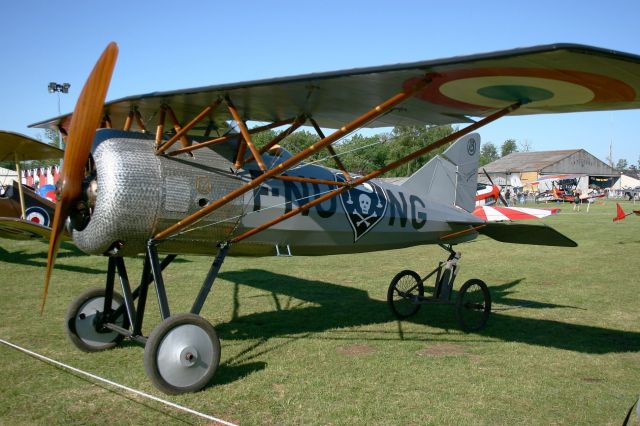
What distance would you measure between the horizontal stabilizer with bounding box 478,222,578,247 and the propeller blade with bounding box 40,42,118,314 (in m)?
5.54

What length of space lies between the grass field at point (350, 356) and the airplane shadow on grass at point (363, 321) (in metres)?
0.03

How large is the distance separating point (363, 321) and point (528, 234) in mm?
2782

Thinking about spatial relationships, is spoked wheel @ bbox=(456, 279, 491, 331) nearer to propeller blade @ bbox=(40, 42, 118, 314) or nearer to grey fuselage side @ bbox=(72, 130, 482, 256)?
grey fuselage side @ bbox=(72, 130, 482, 256)

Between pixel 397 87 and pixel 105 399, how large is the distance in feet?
13.5

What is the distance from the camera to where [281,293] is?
10.5 meters

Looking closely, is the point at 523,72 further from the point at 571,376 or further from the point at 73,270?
the point at 73,270

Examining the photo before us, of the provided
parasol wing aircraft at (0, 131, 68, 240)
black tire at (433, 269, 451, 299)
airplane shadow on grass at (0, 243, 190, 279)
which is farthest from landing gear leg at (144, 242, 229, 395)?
airplane shadow on grass at (0, 243, 190, 279)

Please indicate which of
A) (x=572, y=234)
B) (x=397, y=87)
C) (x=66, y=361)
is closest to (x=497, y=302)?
(x=397, y=87)

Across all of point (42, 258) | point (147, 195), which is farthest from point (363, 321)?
point (42, 258)

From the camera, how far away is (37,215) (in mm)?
14188

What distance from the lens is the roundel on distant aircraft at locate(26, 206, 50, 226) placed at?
14094 millimetres

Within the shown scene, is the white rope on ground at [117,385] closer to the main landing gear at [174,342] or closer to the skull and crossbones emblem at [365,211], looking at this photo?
the main landing gear at [174,342]

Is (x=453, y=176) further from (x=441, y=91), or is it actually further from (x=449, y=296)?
(x=441, y=91)

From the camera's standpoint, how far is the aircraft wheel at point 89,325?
253 inches
